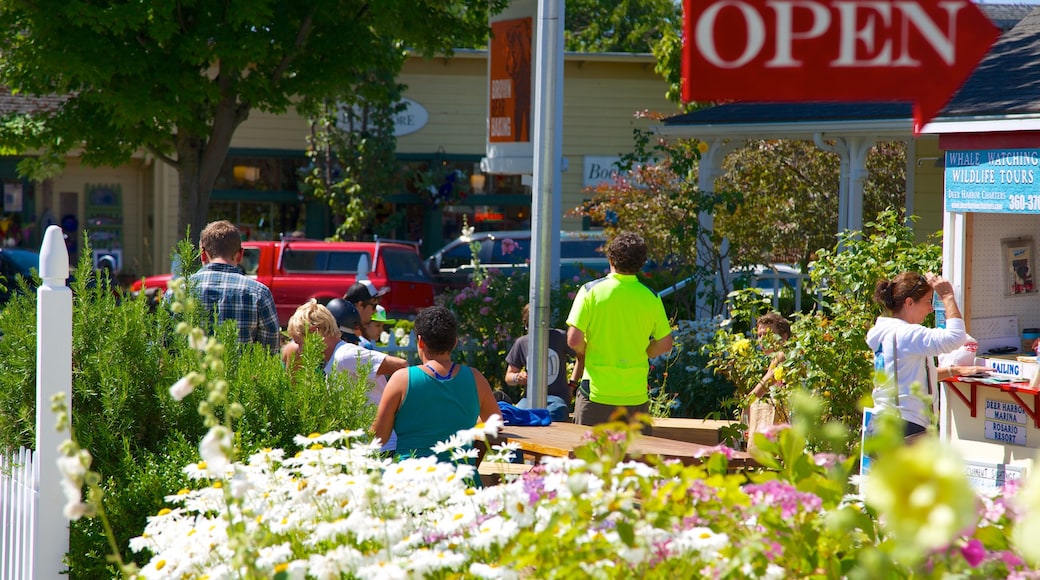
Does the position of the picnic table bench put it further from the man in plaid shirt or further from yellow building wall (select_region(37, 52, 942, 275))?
yellow building wall (select_region(37, 52, 942, 275))

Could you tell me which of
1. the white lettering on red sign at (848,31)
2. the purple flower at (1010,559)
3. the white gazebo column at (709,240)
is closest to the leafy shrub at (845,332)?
the white gazebo column at (709,240)

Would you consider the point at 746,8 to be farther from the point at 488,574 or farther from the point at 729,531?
the point at 488,574

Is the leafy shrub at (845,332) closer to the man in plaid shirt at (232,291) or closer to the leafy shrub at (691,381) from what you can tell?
the leafy shrub at (691,381)

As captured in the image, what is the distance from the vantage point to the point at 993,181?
6.85m

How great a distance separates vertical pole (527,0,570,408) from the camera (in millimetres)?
7012

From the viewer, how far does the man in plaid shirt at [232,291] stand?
5.47 metres

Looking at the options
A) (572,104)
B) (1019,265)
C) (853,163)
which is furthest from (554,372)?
(572,104)

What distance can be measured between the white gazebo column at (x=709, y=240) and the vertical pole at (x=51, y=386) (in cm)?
797

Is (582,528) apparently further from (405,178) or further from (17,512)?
(405,178)

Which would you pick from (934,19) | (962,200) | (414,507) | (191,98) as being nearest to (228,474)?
(414,507)

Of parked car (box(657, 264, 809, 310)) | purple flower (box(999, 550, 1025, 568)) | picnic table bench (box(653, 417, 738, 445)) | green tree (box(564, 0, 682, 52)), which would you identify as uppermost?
green tree (box(564, 0, 682, 52))

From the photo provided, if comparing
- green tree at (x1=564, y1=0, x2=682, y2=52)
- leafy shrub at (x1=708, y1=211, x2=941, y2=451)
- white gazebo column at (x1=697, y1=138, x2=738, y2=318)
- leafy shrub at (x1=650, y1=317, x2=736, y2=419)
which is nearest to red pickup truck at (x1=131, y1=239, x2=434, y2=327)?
white gazebo column at (x1=697, y1=138, x2=738, y2=318)

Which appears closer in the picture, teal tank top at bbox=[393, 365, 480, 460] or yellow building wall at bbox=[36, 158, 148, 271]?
teal tank top at bbox=[393, 365, 480, 460]

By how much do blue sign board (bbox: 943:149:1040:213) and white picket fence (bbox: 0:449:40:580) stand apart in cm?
517
